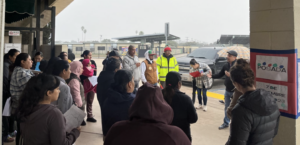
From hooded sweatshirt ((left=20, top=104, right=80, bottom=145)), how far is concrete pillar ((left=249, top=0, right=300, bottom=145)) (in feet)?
8.04

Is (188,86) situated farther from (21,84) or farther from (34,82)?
(34,82)

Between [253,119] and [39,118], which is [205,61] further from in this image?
[39,118]

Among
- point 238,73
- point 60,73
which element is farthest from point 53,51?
point 238,73

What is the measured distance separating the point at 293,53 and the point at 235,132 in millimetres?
1236

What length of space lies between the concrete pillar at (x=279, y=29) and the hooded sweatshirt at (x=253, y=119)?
804 mm

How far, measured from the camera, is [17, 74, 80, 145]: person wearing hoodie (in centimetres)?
213

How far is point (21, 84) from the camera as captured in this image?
3.85 m

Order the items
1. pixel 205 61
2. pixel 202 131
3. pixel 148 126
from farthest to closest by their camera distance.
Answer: pixel 205 61 → pixel 202 131 → pixel 148 126

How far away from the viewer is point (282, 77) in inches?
113

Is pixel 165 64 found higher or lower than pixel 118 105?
higher

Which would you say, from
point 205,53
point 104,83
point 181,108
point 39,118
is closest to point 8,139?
point 104,83

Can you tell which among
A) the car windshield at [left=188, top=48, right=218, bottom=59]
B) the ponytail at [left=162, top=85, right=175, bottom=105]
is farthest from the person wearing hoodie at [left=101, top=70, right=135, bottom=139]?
the car windshield at [left=188, top=48, right=218, bottom=59]

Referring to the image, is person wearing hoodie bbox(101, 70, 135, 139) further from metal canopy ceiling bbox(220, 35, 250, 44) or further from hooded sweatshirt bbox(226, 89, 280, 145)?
metal canopy ceiling bbox(220, 35, 250, 44)

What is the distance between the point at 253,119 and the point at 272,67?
1062 millimetres
